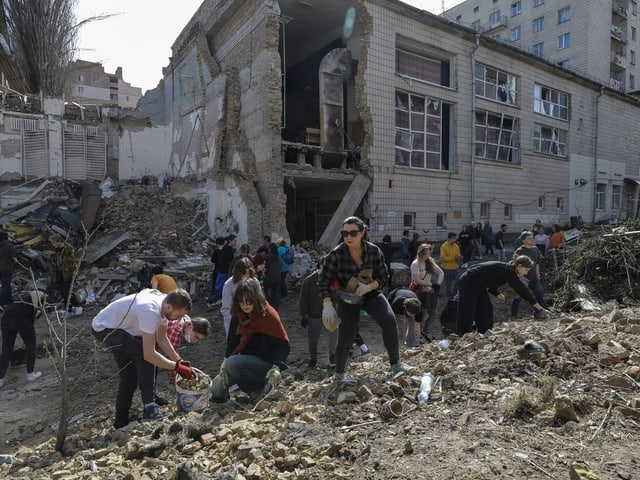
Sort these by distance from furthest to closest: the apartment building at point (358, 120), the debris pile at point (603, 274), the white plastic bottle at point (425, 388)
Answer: the apartment building at point (358, 120), the debris pile at point (603, 274), the white plastic bottle at point (425, 388)

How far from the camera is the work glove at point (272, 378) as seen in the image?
429 cm

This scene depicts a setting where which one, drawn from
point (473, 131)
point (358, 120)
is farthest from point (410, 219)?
point (473, 131)

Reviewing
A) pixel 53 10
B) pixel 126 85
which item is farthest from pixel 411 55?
pixel 126 85

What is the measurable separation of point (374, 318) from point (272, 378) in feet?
4.09

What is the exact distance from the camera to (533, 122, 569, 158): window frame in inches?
759

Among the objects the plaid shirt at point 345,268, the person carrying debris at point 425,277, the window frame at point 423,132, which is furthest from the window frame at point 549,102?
the plaid shirt at point 345,268

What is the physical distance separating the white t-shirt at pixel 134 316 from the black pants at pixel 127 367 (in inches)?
2.5

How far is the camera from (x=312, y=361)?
582cm

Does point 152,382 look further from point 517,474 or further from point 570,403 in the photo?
point 570,403

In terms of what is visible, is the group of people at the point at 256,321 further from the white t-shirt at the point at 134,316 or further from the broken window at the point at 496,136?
the broken window at the point at 496,136

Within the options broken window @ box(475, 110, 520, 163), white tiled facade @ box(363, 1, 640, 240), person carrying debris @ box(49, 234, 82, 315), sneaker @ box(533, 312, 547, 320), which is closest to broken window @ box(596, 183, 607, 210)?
white tiled facade @ box(363, 1, 640, 240)

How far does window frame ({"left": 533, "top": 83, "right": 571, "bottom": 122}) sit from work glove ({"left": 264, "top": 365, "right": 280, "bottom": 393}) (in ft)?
62.4

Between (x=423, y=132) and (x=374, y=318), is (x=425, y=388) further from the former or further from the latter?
(x=423, y=132)

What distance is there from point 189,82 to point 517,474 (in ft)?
58.1
